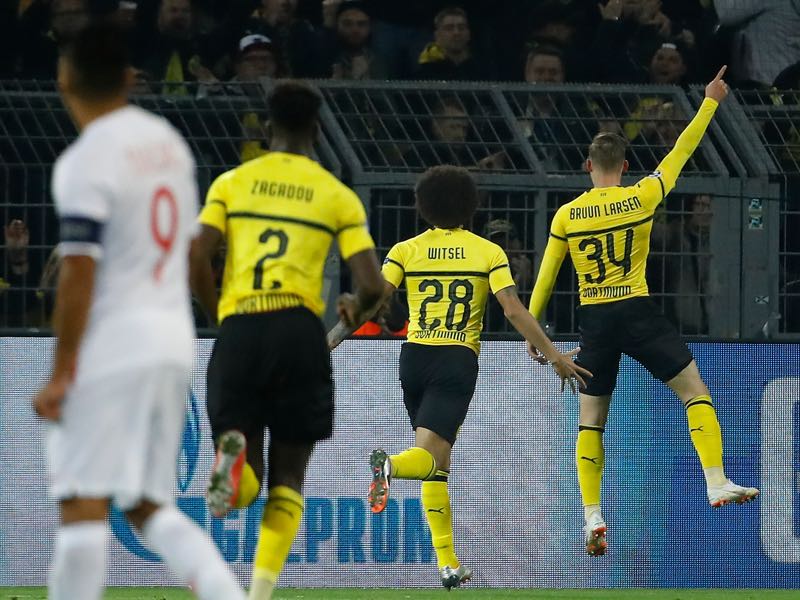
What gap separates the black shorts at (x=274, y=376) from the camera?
635cm

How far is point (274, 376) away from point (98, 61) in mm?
1847

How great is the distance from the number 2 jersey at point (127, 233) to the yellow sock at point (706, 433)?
5113 millimetres

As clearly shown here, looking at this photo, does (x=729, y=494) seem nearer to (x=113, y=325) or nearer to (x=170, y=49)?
(x=170, y=49)

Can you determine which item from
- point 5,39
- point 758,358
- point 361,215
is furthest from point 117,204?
point 5,39

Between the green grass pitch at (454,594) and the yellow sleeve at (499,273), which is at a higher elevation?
the yellow sleeve at (499,273)

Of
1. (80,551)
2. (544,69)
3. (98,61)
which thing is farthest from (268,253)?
(544,69)

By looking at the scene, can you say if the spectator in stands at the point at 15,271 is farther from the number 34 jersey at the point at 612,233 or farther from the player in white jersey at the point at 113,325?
the player in white jersey at the point at 113,325

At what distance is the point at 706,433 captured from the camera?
9.45m

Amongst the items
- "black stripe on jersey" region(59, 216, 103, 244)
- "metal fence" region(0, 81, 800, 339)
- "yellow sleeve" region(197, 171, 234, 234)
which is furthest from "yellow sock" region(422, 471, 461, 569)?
"black stripe on jersey" region(59, 216, 103, 244)

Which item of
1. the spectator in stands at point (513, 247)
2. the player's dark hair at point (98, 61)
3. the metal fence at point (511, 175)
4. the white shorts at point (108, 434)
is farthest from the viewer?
the spectator in stands at point (513, 247)

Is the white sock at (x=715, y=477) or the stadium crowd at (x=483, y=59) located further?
the stadium crowd at (x=483, y=59)

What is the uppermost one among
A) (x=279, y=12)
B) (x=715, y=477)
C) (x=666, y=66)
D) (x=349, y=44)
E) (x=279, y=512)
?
(x=279, y=12)

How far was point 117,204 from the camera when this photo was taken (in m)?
4.66

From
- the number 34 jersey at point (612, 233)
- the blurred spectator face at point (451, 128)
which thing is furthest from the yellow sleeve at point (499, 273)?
the blurred spectator face at point (451, 128)
